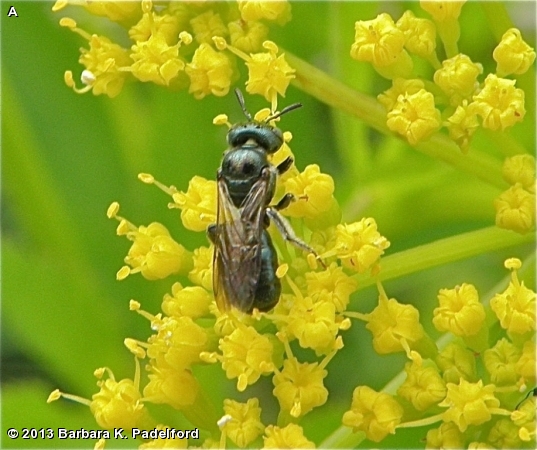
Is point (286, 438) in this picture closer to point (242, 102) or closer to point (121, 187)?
point (242, 102)

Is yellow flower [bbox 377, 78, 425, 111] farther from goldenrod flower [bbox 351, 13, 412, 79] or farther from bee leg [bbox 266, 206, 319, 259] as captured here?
bee leg [bbox 266, 206, 319, 259]

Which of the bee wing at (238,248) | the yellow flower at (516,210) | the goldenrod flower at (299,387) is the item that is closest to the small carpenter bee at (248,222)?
the bee wing at (238,248)

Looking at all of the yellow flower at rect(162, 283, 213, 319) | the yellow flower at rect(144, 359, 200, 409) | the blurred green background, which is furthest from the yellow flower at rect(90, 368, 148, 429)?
the blurred green background

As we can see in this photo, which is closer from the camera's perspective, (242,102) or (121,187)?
(242,102)

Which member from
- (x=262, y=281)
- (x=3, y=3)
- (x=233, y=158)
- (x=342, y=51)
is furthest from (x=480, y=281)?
(x=3, y=3)

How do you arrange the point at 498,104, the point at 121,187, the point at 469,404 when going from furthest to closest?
1. the point at 121,187
2. the point at 498,104
3. the point at 469,404

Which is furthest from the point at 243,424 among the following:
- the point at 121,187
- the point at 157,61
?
the point at 121,187

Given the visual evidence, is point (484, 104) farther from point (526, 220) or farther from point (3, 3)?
point (3, 3)
